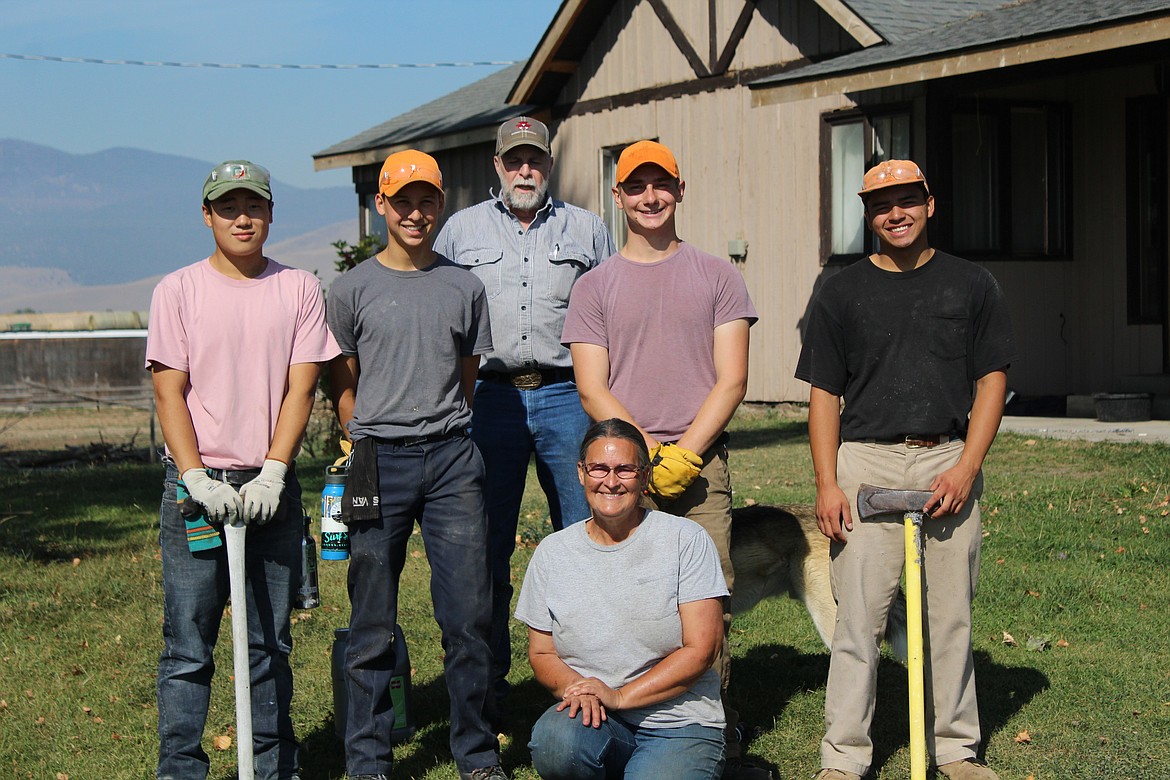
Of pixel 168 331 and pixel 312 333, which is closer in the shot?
pixel 168 331

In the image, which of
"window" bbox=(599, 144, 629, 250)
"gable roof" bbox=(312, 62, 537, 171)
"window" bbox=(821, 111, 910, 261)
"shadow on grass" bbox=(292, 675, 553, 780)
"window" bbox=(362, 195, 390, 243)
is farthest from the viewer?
"window" bbox=(362, 195, 390, 243)

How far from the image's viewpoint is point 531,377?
514 cm

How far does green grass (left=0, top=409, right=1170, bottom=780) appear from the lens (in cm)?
512

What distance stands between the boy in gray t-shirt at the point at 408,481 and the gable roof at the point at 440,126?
13617mm

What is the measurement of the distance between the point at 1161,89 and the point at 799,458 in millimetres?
5106

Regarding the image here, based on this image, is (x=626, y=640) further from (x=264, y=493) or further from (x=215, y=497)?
(x=215, y=497)

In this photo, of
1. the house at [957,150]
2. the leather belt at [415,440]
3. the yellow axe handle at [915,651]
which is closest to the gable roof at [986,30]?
the house at [957,150]

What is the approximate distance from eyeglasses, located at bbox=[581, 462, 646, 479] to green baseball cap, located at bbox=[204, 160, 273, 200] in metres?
1.47

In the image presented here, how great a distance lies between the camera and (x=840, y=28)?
532 inches

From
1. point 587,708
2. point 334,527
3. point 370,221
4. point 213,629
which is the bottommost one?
point 587,708

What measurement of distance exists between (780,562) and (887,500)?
3.93ft

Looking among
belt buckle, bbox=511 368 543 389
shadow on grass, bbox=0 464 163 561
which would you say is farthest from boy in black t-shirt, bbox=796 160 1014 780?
shadow on grass, bbox=0 464 163 561

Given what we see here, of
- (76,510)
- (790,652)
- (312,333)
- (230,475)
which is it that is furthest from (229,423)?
(76,510)

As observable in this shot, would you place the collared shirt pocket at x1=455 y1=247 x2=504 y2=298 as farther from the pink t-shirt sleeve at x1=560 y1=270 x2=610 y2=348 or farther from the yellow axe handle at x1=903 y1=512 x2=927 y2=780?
the yellow axe handle at x1=903 y1=512 x2=927 y2=780
